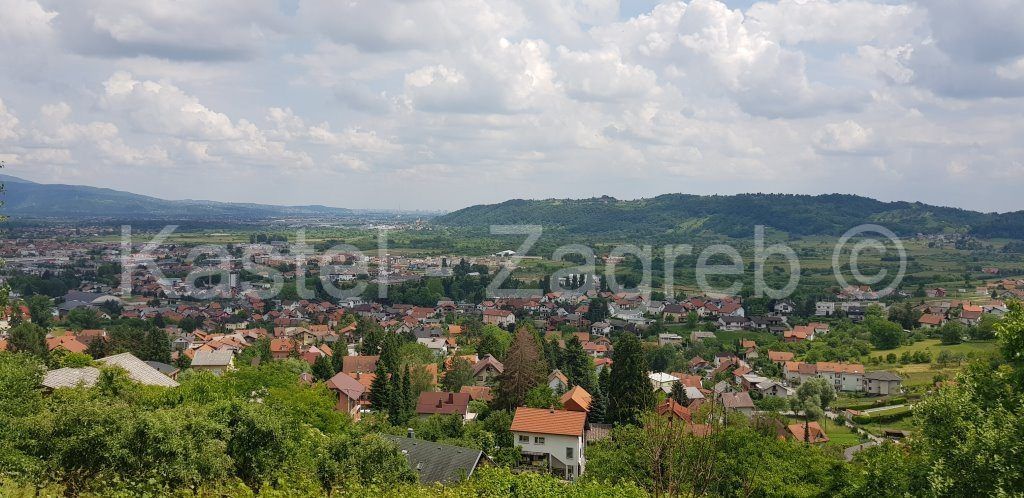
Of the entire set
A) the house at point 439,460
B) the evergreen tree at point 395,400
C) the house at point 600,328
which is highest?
the house at point 439,460

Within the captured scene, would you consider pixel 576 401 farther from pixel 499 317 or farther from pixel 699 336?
pixel 499 317

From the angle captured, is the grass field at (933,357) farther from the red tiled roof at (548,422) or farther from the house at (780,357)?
the red tiled roof at (548,422)

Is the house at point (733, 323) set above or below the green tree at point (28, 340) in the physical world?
below

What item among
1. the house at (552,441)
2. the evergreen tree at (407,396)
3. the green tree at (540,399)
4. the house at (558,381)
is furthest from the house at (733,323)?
the house at (552,441)

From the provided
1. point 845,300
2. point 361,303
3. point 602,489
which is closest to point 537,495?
point 602,489

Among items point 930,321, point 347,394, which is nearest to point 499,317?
point 930,321
